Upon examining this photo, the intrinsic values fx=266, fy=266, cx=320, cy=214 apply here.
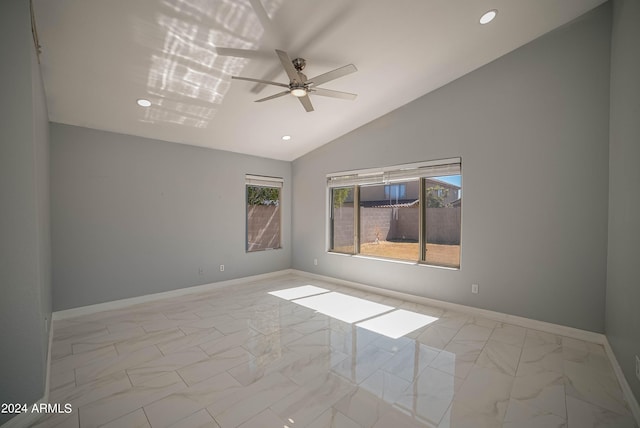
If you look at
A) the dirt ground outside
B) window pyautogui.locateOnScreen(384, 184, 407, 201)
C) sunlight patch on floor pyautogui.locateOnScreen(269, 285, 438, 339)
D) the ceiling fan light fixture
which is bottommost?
sunlight patch on floor pyautogui.locateOnScreen(269, 285, 438, 339)

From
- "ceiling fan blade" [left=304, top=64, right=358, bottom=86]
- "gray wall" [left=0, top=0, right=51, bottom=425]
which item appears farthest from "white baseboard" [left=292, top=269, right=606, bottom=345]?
"gray wall" [left=0, top=0, right=51, bottom=425]

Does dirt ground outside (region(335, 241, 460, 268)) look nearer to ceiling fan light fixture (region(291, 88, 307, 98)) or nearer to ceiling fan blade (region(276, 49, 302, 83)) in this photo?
ceiling fan light fixture (region(291, 88, 307, 98))

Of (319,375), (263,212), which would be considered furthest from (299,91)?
(263,212)

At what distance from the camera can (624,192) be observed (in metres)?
2.10

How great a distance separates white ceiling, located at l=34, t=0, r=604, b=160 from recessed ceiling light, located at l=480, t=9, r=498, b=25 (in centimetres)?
5

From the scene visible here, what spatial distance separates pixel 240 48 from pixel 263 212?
3.34 meters

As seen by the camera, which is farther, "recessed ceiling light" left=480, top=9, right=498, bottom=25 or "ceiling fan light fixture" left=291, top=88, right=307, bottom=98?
"ceiling fan light fixture" left=291, top=88, right=307, bottom=98

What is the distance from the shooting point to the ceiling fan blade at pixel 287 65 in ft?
7.14

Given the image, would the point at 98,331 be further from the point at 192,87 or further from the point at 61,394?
the point at 192,87

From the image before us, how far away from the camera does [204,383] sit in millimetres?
2057

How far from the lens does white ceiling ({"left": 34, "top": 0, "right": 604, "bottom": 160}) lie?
2.06 meters

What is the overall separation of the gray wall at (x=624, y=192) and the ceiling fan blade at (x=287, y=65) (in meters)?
2.51

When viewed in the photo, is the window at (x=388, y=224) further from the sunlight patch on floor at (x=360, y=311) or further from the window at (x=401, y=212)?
the sunlight patch on floor at (x=360, y=311)

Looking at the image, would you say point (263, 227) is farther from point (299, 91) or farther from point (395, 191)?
point (299, 91)
